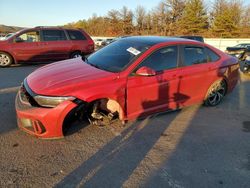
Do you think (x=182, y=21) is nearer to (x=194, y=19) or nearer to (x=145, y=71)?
(x=194, y=19)

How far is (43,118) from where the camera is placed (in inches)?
131

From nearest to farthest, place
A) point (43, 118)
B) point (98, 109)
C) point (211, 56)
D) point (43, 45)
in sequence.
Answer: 1. point (43, 118)
2. point (98, 109)
3. point (211, 56)
4. point (43, 45)

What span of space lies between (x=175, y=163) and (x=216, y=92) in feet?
9.18

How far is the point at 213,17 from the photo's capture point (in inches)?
1992

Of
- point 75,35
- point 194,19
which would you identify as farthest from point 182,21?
point 75,35

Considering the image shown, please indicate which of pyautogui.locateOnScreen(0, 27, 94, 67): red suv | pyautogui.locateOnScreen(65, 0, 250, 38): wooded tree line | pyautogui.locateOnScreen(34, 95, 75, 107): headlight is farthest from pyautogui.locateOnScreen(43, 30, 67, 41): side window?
pyautogui.locateOnScreen(65, 0, 250, 38): wooded tree line

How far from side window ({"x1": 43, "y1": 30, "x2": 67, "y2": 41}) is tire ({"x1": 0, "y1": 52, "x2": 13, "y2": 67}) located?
164cm

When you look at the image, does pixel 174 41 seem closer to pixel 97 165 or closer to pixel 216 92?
pixel 216 92

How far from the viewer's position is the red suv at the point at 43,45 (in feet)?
31.9

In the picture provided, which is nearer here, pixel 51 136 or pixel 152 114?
pixel 51 136

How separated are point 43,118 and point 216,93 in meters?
3.85

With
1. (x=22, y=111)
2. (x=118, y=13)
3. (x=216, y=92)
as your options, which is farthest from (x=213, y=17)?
(x=22, y=111)

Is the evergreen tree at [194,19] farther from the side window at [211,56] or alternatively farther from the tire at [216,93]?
the side window at [211,56]

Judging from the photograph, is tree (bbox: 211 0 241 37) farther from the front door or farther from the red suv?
the front door
